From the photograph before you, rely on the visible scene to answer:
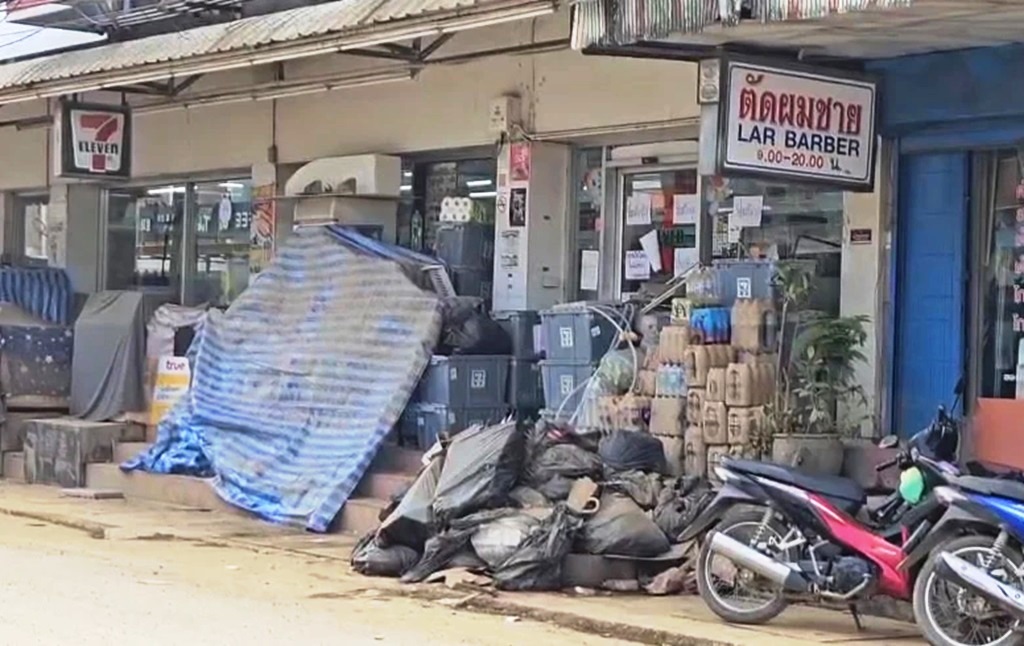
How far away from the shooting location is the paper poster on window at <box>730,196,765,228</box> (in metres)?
14.0

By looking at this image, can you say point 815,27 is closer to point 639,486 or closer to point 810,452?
point 810,452

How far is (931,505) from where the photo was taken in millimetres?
9570

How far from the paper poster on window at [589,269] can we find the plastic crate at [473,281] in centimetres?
95

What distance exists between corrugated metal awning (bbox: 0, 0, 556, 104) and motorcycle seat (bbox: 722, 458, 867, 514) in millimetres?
3919

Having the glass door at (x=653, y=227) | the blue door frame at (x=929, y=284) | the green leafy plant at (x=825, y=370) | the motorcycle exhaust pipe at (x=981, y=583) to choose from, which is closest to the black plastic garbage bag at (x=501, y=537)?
the green leafy plant at (x=825, y=370)

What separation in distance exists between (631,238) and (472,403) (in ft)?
6.81

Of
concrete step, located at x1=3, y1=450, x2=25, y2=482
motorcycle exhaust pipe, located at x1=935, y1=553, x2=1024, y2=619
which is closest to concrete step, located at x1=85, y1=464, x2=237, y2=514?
concrete step, located at x1=3, y1=450, x2=25, y2=482

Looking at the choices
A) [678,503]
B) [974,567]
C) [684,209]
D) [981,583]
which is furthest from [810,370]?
[981,583]

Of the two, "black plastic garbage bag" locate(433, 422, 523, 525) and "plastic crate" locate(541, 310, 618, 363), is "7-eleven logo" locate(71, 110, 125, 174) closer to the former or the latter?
"plastic crate" locate(541, 310, 618, 363)

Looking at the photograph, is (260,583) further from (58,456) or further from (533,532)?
(58,456)

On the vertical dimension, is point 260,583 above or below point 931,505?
below

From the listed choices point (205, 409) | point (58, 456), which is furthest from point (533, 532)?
point (58, 456)

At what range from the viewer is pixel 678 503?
12.0 metres

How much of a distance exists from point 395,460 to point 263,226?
172 inches
